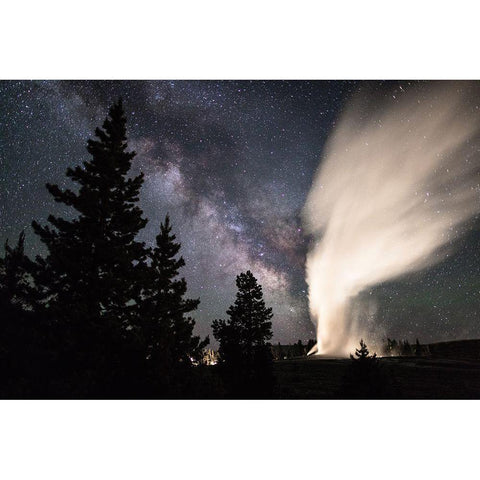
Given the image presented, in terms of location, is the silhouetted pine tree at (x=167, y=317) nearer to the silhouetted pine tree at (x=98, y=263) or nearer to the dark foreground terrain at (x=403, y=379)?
the silhouetted pine tree at (x=98, y=263)

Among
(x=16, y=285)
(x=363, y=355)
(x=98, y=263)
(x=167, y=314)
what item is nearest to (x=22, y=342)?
(x=16, y=285)

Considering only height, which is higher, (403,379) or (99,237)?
(99,237)

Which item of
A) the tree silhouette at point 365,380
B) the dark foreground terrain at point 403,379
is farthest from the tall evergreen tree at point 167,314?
the tree silhouette at point 365,380

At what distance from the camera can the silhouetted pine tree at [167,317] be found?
526 centimetres

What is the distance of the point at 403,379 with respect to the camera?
6.05 metres

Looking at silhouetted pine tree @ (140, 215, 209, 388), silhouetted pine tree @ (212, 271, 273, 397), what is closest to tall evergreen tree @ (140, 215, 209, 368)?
silhouetted pine tree @ (140, 215, 209, 388)

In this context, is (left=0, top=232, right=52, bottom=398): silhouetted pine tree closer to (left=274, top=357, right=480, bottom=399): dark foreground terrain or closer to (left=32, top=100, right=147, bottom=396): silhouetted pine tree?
(left=32, top=100, right=147, bottom=396): silhouetted pine tree

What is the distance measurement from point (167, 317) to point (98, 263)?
239 cm

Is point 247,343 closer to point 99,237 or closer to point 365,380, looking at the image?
point 365,380

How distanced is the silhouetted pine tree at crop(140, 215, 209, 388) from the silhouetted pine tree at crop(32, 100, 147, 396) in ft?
0.96
